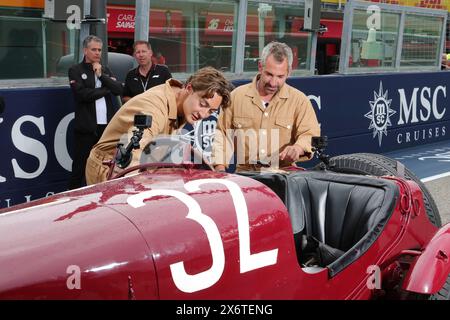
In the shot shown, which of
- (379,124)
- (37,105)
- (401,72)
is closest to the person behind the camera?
(37,105)

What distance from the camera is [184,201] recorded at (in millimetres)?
2512

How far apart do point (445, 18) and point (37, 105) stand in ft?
30.5

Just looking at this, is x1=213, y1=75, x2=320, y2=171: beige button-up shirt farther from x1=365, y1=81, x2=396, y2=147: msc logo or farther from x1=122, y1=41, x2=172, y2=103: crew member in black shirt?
x1=365, y1=81, x2=396, y2=147: msc logo

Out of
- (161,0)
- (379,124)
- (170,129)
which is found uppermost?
(161,0)

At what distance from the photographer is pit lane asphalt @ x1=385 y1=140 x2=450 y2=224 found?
705 cm

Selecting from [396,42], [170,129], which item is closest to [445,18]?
[396,42]

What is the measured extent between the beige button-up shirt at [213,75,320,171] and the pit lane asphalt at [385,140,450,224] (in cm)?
233

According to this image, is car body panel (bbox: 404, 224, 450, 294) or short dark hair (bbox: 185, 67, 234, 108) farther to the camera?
short dark hair (bbox: 185, 67, 234, 108)

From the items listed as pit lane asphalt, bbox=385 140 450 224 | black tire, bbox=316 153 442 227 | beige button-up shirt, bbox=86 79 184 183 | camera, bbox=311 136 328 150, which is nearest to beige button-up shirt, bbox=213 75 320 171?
black tire, bbox=316 153 442 227

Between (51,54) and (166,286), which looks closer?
(166,286)

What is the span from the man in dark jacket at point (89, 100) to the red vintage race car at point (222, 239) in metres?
2.63

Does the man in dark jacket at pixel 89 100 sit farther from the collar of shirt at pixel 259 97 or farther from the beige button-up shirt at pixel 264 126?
the collar of shirt at pixel 259 97

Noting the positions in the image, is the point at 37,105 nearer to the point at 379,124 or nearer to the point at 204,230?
the point at 204,230

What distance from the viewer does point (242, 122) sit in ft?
14.5
